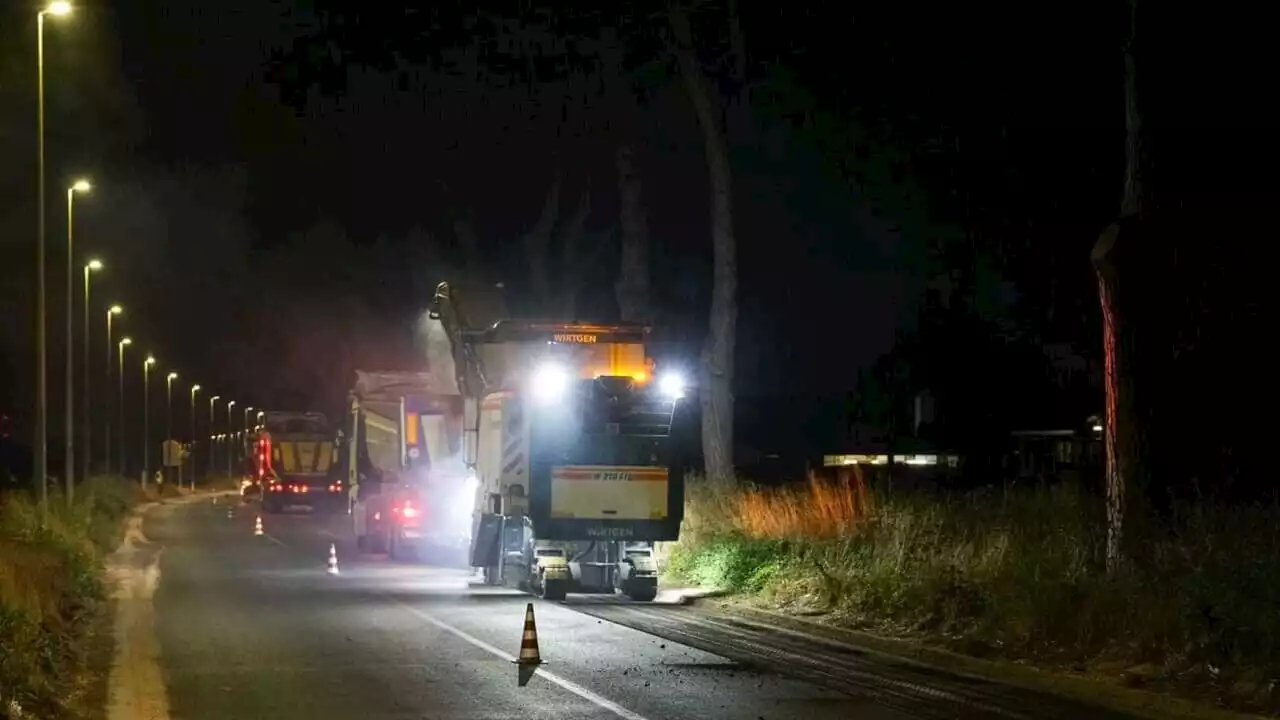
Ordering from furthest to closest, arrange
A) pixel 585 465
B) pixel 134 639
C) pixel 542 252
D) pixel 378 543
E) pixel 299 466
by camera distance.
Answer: pixel 299 466
pixel 542 252
pixel 378 543
pixel 585 465
pixel 134 639

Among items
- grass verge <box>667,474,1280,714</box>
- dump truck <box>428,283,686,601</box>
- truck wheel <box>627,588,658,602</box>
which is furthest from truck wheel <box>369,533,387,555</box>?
truck wheel <box>627,588,658,602</box>

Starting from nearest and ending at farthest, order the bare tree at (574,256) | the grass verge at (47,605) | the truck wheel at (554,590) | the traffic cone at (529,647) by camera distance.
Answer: the grass verge at (47,605), the traffic cone at (529,647), the truck wheel at (554,590), the bare tree at (574,256)

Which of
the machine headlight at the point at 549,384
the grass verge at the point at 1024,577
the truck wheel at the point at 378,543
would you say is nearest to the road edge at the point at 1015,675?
the grass verge at the point at 1024,577

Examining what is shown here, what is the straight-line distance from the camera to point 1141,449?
20.0m

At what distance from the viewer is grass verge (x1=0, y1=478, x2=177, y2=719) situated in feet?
47.7

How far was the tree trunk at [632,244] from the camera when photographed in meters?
37.4

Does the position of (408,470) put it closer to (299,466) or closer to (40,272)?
(40,272)

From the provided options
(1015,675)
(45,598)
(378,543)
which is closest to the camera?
(1015,675)

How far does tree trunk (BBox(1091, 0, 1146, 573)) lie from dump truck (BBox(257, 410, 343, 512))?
4621 centimetres

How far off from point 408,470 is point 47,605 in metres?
16.9

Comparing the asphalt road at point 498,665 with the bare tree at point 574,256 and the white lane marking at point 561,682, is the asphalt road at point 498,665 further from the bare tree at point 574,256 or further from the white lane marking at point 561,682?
the bare tree at point 574,256

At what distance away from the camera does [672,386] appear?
25.9m

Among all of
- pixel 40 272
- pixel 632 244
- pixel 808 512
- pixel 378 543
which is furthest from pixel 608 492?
pixel 378 543

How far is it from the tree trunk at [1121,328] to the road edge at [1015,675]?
8.81 feet
